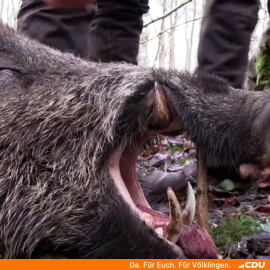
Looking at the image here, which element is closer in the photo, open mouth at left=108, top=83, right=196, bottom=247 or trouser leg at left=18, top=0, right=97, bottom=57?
open mouth at left=108, top=83, right=196, bottom=247

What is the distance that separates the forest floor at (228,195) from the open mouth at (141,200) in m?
0.22

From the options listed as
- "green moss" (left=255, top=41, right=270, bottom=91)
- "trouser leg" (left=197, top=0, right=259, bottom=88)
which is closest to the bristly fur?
"trouser leg" (left=197, top=0, right=259, bottom=88)

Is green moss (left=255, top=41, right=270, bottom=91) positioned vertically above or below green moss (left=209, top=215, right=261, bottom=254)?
above

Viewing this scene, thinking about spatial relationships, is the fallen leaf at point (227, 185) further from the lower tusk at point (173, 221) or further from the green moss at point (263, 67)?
the lower tusk at point (173, 221)

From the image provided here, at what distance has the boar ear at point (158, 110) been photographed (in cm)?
213

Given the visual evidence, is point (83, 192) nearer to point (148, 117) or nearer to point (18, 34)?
point (148, 117)

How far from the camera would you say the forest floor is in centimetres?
256

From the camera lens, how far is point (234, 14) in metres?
3.95

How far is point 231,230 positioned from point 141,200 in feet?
2.02

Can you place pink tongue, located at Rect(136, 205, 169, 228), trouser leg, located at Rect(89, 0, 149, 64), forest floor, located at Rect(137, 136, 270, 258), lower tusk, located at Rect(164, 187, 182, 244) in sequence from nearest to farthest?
1. lower tusk, located at Rect(164, 187, 182, 244)
2. pink tongue, located at Rect(136, 205, 169, 228)
3. forest floor, located at Rect(137, 136, 270, 258)
4. trouser leg, located at Rect(89, 0, 149, 64)

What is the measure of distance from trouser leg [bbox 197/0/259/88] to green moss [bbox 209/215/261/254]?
130 cm

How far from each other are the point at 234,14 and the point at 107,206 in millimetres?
2264

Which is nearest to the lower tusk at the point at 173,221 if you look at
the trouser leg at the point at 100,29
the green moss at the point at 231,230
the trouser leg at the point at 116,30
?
the green moss at the point at 231,230

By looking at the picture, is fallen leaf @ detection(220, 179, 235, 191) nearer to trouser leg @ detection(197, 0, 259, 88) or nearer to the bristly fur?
trouser leg @ detection(197, 0, 259, 88)
